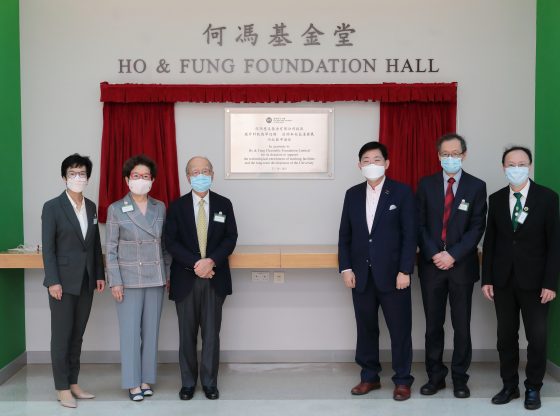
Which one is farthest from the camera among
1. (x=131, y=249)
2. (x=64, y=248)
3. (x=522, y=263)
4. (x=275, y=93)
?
(x=275, y=93)

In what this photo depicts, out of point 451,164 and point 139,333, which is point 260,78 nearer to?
point 451,164

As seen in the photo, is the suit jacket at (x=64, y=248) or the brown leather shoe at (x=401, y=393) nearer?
the suit jacket at (x=64, y=248)

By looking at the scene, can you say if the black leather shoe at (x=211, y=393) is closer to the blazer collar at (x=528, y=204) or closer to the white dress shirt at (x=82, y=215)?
the white dress shirt at (x=82, y=215)

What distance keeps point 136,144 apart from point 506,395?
3.36 metres

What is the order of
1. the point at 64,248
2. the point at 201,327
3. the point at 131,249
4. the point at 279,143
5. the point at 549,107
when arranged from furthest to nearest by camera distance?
the point at 279,143 < the point at 549,107 < the point at 201,327 < the point at 131,249 < the point at 64,248

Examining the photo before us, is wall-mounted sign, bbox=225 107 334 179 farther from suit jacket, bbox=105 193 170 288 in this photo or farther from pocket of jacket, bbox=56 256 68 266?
pocket of jacket, bbox=56 256 68 266

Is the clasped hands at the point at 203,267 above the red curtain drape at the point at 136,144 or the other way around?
the other way around

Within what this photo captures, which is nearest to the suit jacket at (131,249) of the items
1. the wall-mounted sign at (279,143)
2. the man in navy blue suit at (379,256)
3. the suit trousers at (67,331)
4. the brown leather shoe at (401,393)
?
the suit trousers at (67,331)

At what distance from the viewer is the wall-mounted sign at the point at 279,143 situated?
15.6 ft

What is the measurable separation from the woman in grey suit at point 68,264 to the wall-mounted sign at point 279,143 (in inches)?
51.6

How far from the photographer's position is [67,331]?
3820mm

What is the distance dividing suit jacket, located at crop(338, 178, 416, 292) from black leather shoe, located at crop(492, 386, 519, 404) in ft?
3.38

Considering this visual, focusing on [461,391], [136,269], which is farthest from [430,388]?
[136,269]

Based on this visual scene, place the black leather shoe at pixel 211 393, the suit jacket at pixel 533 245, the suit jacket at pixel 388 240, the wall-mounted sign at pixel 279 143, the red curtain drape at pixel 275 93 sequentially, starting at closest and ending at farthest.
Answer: the suit jacket at pixel 533 245, the suit jacket at pixel 388 240, the black leather shoe at pixel 211 393, the red curtain drape at pixel 275 93, the wall-mounted sign at pixel 279 143
